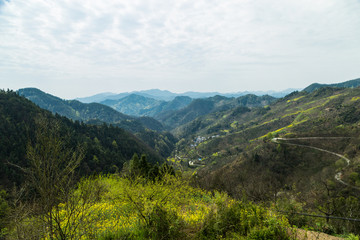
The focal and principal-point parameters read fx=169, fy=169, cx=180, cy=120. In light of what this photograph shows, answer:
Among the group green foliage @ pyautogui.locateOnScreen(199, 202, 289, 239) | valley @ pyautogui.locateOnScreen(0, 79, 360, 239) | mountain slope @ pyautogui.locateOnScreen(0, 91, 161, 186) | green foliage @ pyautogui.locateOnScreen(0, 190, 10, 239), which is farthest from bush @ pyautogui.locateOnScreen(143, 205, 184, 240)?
mountain slope @ pyautogui.locateOnScreen(0, 91, 161, 186)

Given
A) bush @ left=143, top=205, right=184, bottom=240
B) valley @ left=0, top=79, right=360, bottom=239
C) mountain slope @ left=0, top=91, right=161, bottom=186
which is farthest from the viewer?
mountain slope @ left=0, top=91, right=161, bottom=186

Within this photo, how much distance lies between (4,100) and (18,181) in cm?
7916

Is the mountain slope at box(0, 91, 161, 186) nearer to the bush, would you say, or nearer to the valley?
the valley

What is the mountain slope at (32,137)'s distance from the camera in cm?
7121

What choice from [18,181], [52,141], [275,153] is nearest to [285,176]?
[275,153]

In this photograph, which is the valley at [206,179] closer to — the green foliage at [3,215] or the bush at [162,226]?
the bush at [162,226]

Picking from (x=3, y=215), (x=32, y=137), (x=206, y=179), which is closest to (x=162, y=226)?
(x=3, y=215)

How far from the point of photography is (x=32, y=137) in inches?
3221

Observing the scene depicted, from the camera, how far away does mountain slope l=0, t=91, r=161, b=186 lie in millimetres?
71206

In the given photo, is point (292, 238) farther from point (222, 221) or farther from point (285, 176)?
point (285, 176)

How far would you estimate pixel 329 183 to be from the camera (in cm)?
4184

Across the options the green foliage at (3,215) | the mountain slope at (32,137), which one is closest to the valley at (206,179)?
the mountain slope at (32,137)

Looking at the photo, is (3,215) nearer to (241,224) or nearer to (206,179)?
(241,224)

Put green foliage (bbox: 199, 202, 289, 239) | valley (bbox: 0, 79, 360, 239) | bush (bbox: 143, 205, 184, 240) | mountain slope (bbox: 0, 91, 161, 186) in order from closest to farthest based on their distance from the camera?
green foliage (bbox: 199, 202, 289, 239)
bush (bbox: 143, 205, 184, 240)
valley (bbox: 0, 79, 360, 239)
mountain slope (bbox: 0, 91, 161, 186)
